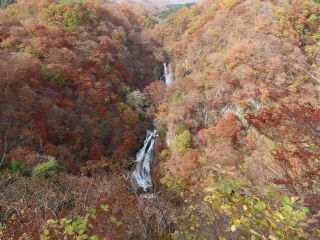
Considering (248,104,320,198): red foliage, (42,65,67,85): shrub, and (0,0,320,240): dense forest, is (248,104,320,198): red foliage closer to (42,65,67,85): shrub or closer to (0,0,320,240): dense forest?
(0,0,320,240): dense forest

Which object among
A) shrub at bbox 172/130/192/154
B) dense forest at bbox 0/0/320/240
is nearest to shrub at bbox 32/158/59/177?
dense forest at bbox 0/0/320/240

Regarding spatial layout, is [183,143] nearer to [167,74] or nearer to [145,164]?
[145,164]

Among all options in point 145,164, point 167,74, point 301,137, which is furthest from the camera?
point 167,74

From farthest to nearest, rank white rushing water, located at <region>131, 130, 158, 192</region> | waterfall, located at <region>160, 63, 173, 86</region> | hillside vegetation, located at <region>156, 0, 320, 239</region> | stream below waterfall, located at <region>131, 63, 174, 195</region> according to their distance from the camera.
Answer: waterfall, located at <region>160, 63, 173, 86</region>, white rushing water, located at <region>131, 130, 158, 192</region>, stream below waterfall, located at <region>131, 63, 174, 195</region>, hillside vegetation, located at <region>156, 0, 320, 239</region>

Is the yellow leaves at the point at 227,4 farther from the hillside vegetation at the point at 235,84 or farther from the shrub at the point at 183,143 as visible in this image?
the shrub at the point at 183,143

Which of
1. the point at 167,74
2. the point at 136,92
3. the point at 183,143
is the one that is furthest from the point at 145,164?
the point at 167,74

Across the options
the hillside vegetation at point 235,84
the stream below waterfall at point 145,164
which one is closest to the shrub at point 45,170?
the hillside vegetation at point 235,84

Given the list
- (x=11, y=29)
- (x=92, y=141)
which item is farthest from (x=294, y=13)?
(x=11, y=29)
